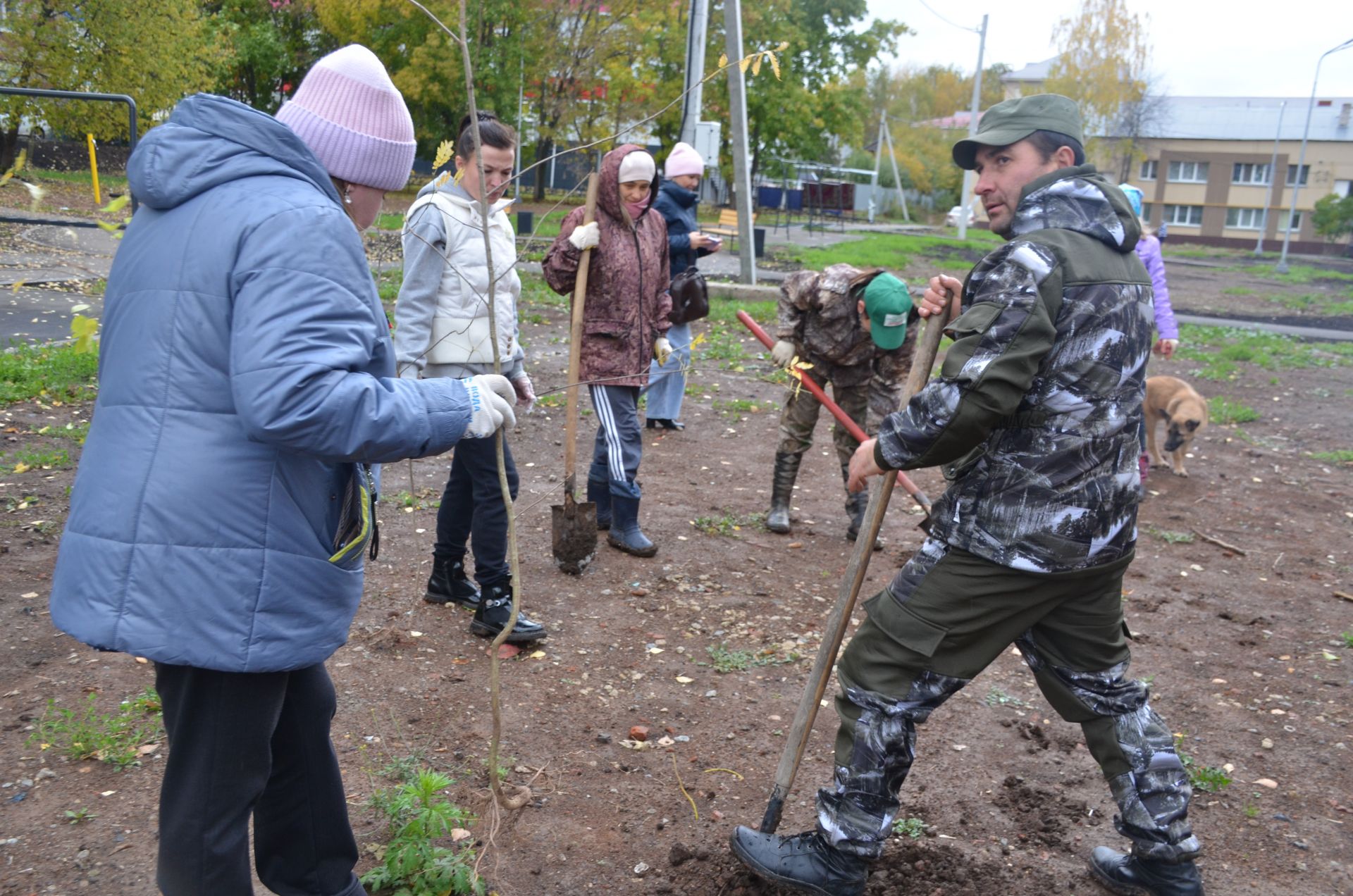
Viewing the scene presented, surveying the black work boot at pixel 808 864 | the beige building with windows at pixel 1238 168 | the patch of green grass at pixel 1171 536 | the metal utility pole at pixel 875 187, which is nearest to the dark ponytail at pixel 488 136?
the black work boot at pixel 808 864

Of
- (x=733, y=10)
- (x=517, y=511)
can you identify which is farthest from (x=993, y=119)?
(x=733, y=10)

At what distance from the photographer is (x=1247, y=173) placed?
59344 mm

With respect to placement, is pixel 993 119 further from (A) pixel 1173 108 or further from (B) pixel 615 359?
(A) pixel 1173 108

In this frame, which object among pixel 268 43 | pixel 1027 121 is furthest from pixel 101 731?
pixel 268 43

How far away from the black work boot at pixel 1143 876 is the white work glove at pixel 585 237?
3.19 meters

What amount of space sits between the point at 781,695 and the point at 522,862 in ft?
4.69

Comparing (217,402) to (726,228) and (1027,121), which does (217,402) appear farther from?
(726,228)

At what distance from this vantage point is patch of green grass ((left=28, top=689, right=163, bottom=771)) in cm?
319

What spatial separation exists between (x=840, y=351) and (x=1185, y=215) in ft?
205

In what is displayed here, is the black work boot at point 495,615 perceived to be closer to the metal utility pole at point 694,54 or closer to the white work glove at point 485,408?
the white work glove at point 485,408

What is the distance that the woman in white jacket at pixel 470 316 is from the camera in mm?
3996

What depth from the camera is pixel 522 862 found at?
292 cm

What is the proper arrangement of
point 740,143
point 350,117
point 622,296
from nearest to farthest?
point 350,117 → point 622,296 → point 740,143

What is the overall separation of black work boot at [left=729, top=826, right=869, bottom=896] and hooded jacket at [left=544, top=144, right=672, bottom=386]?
103 inches
